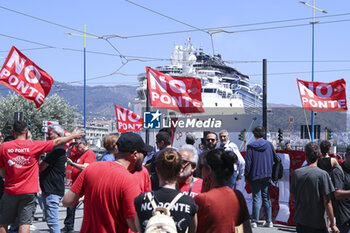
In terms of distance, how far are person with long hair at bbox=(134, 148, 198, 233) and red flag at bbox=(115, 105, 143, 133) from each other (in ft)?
70.0

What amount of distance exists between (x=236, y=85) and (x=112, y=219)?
245ft

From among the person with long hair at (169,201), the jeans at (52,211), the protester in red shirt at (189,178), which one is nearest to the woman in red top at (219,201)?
the person with long hair at (169,201)

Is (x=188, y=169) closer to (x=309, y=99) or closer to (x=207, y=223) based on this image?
(x=207, y=223)

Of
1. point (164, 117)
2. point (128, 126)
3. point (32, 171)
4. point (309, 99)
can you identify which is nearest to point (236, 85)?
point (164, 117)

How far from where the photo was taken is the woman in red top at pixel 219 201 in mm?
3893

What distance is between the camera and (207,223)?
3896mm

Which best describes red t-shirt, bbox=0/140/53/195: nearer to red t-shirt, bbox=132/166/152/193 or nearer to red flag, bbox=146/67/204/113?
red t-shirt, bbox=132/166/152/193

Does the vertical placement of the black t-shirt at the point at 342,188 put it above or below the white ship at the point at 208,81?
below

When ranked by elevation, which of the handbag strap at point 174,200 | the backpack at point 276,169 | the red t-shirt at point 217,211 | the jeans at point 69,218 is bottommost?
the jeans at point 69,218

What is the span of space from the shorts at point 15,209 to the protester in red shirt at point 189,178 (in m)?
2.67

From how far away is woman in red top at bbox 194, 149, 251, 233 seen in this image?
12.8 ft

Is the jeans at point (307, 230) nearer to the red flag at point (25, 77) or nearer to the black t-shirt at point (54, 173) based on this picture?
the black t-shirt at point (54, 173)

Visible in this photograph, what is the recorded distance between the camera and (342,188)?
579 centimetres

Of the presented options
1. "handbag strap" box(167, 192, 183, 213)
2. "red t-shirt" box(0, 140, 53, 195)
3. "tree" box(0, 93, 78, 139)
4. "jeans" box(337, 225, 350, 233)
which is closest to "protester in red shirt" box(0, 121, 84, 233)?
"red t-shirt" box(0, 140, 53, 195)
